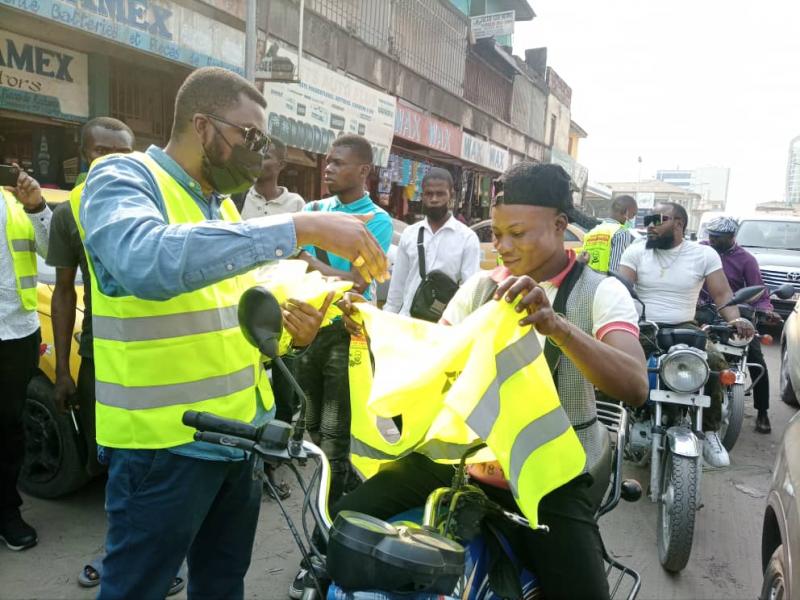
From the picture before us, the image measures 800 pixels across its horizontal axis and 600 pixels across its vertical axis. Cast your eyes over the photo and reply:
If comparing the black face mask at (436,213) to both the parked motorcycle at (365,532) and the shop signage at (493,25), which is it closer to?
the parked motorcycle at (365,532)

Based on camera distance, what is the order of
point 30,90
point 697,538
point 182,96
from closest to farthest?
point 182,96
point 697,538
point 30,90

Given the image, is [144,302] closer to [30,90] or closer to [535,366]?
[535,366]

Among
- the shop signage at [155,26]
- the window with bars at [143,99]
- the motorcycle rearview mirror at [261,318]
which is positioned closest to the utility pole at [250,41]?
the shop signage at [155,26]

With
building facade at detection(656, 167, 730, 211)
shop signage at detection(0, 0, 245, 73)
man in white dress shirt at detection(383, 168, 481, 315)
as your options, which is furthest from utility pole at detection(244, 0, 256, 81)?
building facade at detection(656, 167, 730, 211)

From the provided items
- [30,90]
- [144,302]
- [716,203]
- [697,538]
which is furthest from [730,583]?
[716,203]

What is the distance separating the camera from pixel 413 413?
1644 millimetres

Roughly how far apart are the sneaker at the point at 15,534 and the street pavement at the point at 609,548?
0.04 metres

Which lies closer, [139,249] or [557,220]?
[139,249]

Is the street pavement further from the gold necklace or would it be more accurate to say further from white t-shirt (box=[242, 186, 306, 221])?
white t-shirt (box=[242, 186, 306, 221])

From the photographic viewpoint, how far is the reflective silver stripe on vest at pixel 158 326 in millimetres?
1703

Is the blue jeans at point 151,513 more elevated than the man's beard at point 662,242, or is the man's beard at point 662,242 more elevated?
the man's beard at point 662,242

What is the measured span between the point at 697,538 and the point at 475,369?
3.33 m

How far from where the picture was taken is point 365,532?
121cm

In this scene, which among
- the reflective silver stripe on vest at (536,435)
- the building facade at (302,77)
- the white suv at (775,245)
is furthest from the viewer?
the white suv at (775,245)
